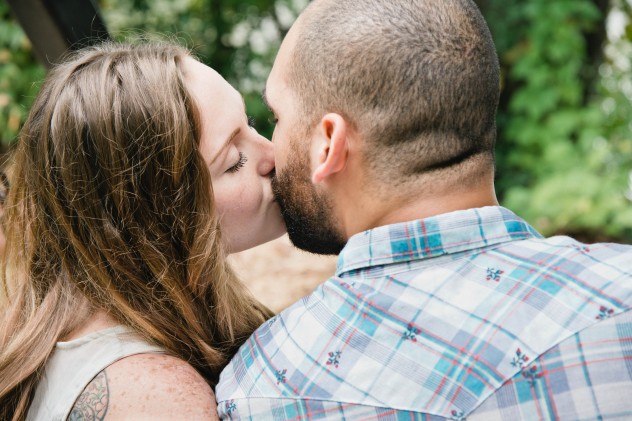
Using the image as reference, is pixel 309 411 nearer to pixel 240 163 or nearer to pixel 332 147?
pixel 332 147

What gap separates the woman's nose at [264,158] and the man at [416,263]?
8.6 inches

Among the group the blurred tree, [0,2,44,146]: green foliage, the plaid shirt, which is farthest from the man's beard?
[0,2,44,146]: green foliage

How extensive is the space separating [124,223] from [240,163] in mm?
364

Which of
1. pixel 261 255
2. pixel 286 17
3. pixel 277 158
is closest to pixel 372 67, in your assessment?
pixel 277 158

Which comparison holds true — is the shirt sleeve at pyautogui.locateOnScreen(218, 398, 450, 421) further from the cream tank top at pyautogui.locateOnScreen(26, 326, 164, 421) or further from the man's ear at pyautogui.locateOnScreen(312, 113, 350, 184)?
the man's ear at pyautogui.locateOnScreen(312, 113, 350, 184)

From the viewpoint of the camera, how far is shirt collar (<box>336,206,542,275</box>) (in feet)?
4.98

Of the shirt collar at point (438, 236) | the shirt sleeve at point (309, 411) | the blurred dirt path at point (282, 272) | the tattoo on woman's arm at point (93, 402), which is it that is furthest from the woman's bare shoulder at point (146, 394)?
the blurred dirt path at point (282, 272)

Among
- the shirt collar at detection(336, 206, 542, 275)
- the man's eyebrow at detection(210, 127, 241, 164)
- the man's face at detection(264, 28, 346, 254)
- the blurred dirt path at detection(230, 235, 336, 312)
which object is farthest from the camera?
the blurred dirt path at detection(230, 235, 336, 312)

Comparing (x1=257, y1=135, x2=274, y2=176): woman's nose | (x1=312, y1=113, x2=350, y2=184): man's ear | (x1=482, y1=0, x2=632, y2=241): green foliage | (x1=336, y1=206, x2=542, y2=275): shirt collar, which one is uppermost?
(x1=312, y1=113, x2=350, y2=184): man's ear

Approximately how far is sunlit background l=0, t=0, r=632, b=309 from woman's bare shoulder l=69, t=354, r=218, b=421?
371 centimetres

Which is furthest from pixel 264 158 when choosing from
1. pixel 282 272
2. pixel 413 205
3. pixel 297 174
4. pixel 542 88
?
pixel 542 88

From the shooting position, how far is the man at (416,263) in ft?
4.39

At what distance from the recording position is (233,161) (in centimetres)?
204

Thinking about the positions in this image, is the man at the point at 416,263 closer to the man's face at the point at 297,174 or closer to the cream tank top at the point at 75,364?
the man's face at the point at 297,174
